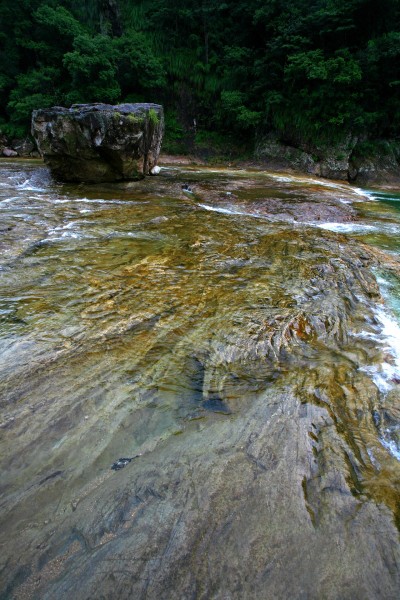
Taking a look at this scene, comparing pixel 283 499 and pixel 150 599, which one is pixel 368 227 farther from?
pixel 150 599

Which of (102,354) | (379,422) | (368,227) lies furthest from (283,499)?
(368,227)

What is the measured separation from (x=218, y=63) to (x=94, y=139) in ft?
56.5

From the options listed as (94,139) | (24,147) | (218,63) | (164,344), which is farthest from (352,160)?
(24,147)

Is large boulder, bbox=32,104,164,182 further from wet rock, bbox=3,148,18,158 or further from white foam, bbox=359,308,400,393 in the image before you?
wet rock, bbox=3,148,18,158

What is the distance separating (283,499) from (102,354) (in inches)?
70.7

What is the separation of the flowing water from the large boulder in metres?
4.02

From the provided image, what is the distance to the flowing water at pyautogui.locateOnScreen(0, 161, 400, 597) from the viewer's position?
82.4 inches

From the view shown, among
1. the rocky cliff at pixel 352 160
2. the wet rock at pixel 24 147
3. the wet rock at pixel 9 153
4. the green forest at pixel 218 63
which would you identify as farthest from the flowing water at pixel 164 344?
the wet rock at pixel 24 147

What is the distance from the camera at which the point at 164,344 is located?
3109mm

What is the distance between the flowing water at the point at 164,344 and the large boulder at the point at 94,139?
158 inches

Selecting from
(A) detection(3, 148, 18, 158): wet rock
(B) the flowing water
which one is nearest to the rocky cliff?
(B) the flowing water

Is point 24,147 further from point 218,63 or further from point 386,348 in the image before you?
point 386,348

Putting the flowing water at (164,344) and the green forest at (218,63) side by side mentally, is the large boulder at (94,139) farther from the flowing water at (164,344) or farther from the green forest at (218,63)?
the green forest at (218,63)

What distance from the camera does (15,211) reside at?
23.1ft
